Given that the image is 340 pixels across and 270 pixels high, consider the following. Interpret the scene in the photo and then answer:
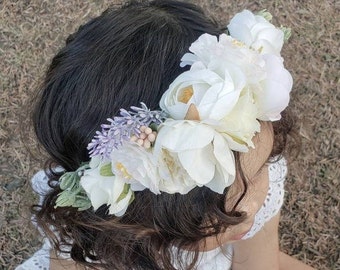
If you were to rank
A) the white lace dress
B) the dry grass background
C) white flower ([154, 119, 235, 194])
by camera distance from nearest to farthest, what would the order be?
1. white flower ([154, 119, 235, 194])
2. the white lace dress
3. the dry grass background

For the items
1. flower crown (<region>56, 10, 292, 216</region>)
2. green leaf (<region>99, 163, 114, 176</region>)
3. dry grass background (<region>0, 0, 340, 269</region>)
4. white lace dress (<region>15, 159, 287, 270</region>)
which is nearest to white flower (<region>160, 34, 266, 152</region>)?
flower crown (<region>56, 10, 292, 216</region>)

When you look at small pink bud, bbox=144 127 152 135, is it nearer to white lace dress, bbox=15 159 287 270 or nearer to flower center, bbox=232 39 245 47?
flower center, bbox=232 39 245 47

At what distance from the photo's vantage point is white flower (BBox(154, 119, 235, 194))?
0.74 meters

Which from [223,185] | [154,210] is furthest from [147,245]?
[223,185]

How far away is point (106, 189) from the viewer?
82 cm

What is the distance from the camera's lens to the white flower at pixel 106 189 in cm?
81

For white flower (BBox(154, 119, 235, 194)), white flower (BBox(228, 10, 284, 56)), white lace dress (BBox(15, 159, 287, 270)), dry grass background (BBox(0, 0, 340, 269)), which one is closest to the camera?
white flower (BBox(154, 119, 235, 194))

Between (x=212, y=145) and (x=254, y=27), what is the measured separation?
0.71 ft

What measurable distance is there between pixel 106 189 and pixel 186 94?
7.0 inches

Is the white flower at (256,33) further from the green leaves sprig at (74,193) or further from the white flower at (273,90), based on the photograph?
the green leaves sprig at (74,193)

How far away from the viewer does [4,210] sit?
1.78m

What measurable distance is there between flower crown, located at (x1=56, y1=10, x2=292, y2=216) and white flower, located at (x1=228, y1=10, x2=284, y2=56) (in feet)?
0.07

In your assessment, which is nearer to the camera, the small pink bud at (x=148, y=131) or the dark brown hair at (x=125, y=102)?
the small pink bud at (x=148, y=131)

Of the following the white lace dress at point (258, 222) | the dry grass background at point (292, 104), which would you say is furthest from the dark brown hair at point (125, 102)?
the dry grass background at point (292, 104)
